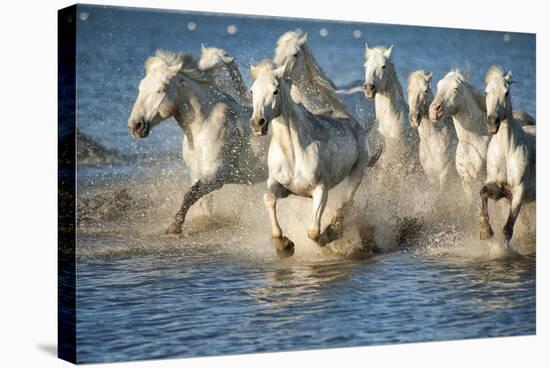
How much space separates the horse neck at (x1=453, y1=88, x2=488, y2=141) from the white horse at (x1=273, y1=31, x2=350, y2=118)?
1.30 meters

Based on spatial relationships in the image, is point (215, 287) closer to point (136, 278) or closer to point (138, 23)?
point (136, 278)

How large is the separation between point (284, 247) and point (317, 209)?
435 mm

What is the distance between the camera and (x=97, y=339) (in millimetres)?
9820

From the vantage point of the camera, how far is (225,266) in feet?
34.7

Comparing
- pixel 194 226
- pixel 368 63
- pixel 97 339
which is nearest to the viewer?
pixel 97 339

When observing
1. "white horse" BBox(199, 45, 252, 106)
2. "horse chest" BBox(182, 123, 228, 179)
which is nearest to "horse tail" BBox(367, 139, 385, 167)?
"white horse" BBox(199, 45, 252, 106)

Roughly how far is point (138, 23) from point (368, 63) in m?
2.27

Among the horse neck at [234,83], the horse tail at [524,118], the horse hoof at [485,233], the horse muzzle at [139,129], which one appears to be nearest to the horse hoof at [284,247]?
the horse neck at [234,83]

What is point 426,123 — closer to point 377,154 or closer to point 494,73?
point 377,154

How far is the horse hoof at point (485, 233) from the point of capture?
12.0 metres

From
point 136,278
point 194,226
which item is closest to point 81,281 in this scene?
point 136,278

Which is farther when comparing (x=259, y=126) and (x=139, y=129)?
(x=259, y=126)

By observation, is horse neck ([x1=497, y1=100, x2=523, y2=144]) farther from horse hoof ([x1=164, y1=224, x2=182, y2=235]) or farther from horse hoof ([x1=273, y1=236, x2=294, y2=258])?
horse hoof ([x1=164, y1=224, x2=182, y2=235])

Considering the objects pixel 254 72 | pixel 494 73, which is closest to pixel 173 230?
pixel 254 72
